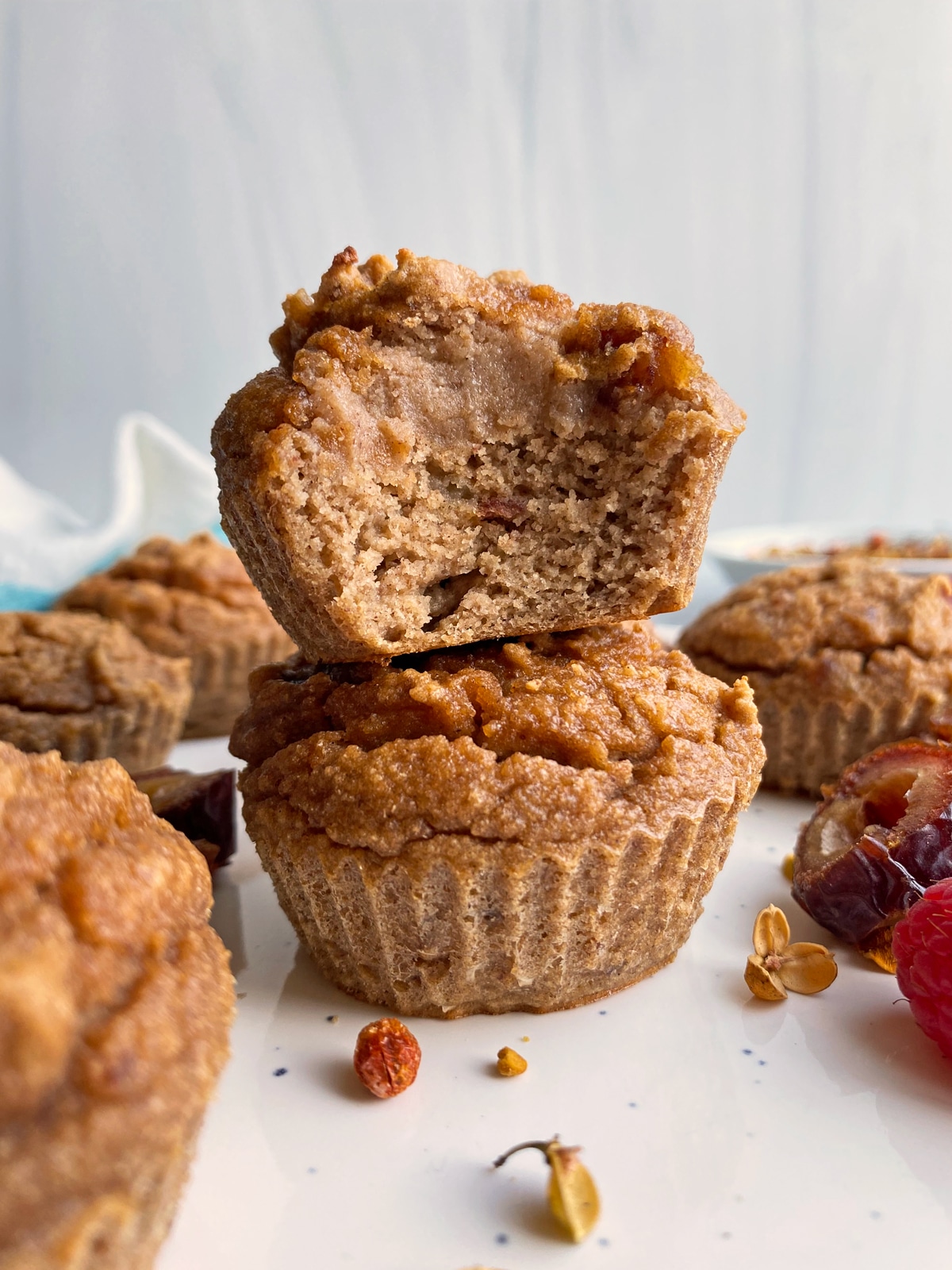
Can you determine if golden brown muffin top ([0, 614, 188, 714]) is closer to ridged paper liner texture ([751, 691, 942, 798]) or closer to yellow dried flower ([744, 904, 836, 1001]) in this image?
ridged paper liner texture ([751, 691, 942, 798])

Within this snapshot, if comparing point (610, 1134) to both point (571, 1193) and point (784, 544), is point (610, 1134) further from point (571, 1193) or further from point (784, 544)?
point (784, 544)

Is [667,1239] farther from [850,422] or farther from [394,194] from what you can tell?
[850,422]

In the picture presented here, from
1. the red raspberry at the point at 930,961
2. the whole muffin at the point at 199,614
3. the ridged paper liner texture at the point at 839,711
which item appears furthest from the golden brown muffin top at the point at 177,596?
the red raspberry at the point at 930,961

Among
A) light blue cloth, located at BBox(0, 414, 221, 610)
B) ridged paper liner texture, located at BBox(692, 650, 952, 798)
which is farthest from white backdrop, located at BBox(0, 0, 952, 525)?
ridged paper liner texture, located at BBox(692, 650, 952, 798)

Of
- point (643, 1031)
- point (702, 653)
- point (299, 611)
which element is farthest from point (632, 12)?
point (643, 1031)

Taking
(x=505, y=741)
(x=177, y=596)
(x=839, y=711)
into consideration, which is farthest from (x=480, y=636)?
(x=177, y=596)
